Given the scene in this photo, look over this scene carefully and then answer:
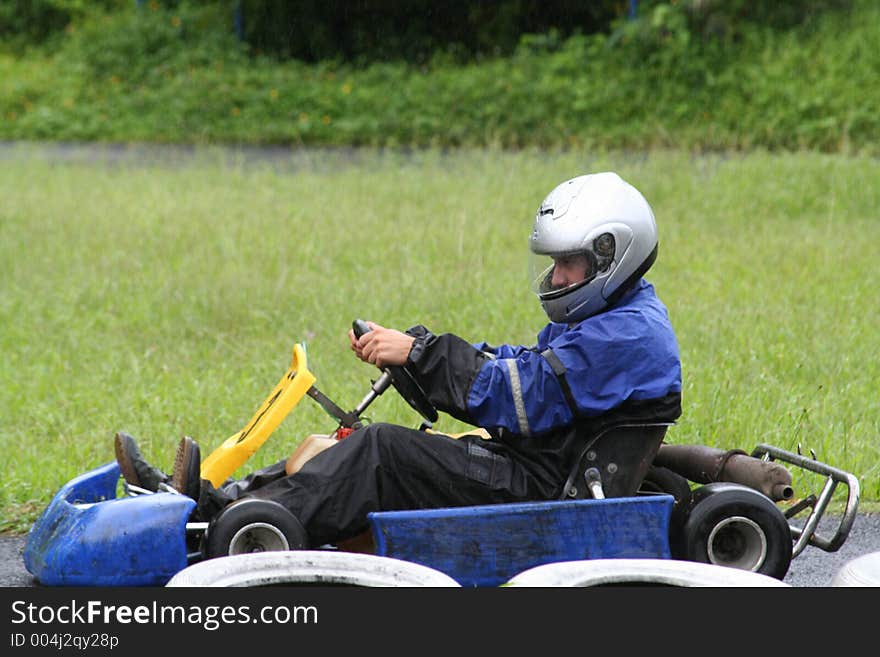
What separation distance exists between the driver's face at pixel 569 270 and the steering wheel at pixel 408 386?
56cm

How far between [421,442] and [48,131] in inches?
563

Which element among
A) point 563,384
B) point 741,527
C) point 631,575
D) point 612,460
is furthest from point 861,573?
point 563,384

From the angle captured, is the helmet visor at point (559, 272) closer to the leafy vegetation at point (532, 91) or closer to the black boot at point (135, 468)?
the black boot at point (135, 468)

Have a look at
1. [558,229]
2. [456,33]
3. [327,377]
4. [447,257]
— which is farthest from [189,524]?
[456,33]

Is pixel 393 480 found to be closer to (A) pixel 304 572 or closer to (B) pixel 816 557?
(A) pixel 304 572

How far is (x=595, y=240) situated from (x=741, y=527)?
99 centimetres

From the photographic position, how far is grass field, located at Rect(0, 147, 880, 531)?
250 inches

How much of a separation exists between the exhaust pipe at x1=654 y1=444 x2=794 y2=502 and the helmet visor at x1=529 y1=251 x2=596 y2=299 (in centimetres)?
73

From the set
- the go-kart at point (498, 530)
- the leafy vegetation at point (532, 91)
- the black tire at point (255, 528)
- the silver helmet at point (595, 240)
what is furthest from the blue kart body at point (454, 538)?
the leafy vegetation at point (532, 91)

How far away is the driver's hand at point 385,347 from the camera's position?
4.29 meters

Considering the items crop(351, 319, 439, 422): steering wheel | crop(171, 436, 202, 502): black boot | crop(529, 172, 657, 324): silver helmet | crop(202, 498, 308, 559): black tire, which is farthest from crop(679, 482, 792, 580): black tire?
crop(171, 436, 202, 502): black boot

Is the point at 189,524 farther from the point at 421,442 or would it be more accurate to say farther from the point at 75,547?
the point at 421,442

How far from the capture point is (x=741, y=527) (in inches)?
170

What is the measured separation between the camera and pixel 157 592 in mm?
3654
